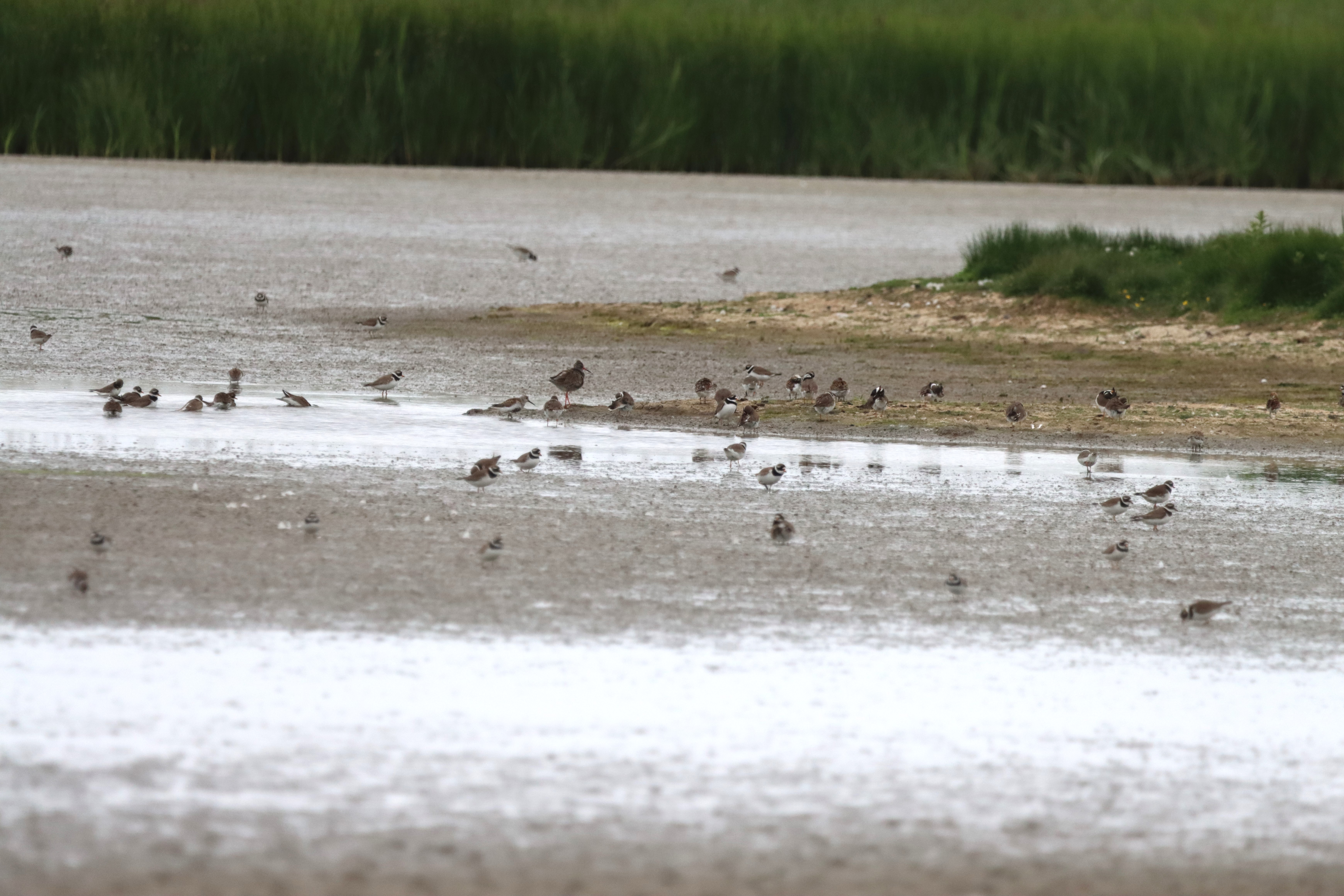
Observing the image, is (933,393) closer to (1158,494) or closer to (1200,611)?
(1158,494)

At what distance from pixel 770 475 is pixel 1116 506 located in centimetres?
185

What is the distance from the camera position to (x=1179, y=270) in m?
18.8

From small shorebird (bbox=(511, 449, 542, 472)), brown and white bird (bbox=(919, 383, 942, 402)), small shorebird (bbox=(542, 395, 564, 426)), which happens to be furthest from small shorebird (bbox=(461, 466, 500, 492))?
brown and white bird (bbox=(919, 383, 942, 402))

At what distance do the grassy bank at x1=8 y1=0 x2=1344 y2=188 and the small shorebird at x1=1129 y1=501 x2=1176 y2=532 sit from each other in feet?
71.2

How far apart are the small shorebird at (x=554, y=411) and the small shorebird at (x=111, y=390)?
2.83 meters

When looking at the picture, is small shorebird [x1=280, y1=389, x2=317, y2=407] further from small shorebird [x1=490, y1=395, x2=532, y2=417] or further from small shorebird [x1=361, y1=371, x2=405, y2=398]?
small shorebird [x1=490, y1=395, x2=532, y2=417]

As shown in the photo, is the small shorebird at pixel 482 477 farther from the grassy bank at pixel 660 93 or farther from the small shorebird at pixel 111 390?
the grassy bank at pixel 660 93

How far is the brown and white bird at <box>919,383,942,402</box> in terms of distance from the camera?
13820 mm

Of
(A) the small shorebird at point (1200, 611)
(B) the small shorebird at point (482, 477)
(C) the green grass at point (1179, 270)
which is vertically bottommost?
(A) the small shorebird at point (1200, 611)

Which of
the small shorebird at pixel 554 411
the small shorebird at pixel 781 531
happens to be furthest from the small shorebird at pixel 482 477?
the small shorebird at pixel 554 411

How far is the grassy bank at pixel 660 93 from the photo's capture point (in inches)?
1171

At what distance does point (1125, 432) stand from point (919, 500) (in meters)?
3.11

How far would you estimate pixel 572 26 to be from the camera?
32.0 meters

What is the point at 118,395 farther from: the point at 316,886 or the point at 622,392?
the point at 316,886
